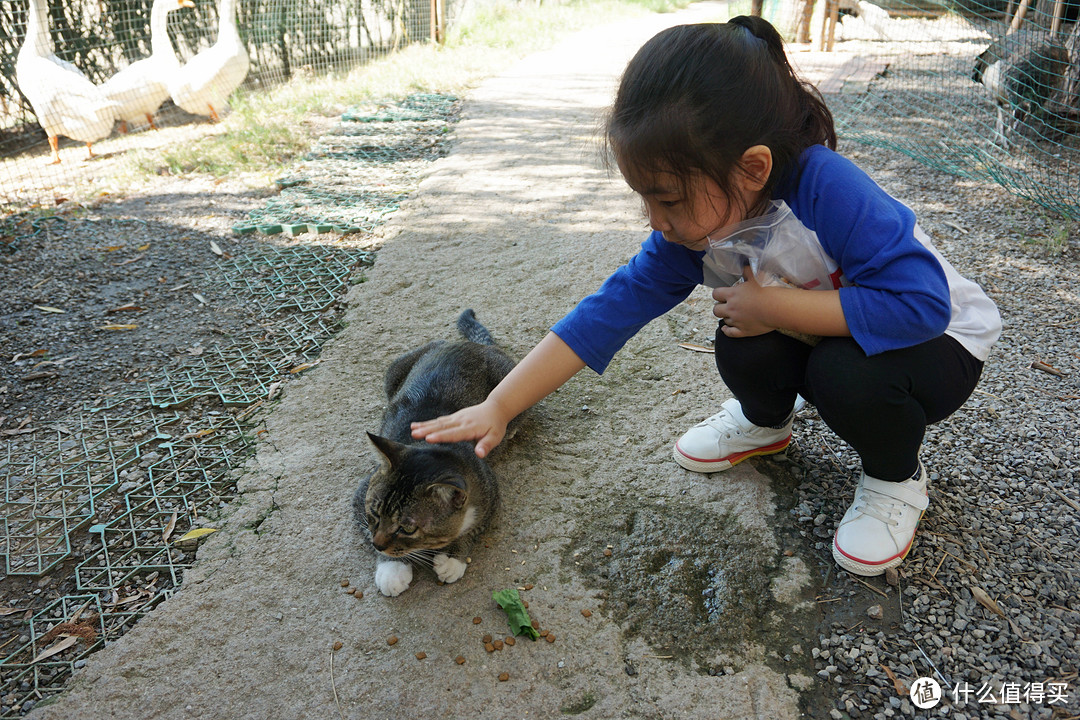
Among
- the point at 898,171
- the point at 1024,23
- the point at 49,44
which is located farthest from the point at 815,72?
the point at 49,44

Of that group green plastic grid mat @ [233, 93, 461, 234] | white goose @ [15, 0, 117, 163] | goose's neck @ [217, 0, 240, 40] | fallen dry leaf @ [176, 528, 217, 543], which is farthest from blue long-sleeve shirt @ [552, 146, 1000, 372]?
goose's neck @ [217, 0, 240, 40]

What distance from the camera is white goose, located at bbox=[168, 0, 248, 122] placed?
7.20 metres

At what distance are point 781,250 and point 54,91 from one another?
7178 mm

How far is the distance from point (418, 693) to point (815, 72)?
8.09 metres

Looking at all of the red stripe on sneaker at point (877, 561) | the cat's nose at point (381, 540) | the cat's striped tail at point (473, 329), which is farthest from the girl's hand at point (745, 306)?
the cat's striped tail at point (473, 329)

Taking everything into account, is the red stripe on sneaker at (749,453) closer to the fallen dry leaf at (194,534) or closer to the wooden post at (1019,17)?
the fallen dry leaf at (194,534)

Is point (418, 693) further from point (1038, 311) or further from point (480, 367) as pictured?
point (1038, 311)

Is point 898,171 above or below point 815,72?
below

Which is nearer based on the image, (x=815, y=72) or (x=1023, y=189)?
(x=1023, y=189)

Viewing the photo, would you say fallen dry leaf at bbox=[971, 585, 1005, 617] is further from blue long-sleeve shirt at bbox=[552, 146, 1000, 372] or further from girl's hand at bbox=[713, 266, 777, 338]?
girl's hand at bbox=[713, 266, 777, 338]

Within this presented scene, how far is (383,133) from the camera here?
21.7 ft

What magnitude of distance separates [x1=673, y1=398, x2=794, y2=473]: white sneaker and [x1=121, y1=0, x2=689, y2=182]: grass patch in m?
4.55

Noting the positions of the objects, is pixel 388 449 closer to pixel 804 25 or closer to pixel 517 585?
pixel 517 585

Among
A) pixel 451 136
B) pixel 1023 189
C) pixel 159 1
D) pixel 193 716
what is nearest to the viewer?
pixel 193 716
